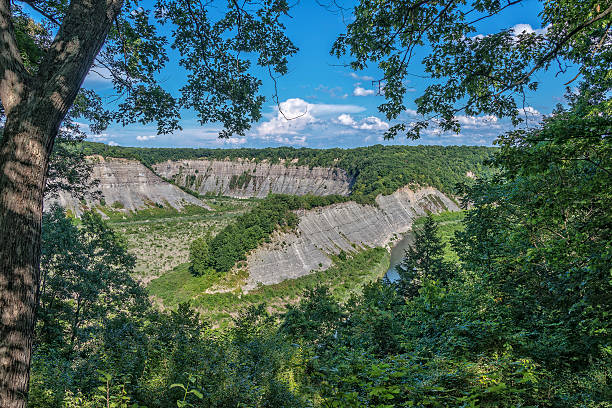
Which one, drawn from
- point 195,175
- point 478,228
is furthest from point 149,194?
point 478,228

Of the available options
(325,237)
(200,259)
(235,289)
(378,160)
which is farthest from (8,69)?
(378,160)

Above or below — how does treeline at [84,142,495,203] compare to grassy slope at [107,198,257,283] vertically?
above

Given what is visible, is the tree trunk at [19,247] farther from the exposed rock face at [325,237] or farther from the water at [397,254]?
the water at [397,254]

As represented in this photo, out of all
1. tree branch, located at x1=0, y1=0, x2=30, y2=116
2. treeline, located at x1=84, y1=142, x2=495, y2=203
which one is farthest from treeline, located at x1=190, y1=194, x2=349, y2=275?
tree branch, located at x1=0, y1=0, x2=30, y2=116

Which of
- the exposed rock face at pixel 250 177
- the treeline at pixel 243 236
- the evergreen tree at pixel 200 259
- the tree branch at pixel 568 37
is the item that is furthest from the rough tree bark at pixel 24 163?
the exposed rock face at pixel 250 177

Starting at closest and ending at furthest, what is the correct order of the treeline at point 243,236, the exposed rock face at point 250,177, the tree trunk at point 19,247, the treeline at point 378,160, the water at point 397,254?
the tree trunk at point 19,247, the treeline at point 243,236, the water at point 397,254, the treeline at point 378,160, the exposed rock face at point 250,177

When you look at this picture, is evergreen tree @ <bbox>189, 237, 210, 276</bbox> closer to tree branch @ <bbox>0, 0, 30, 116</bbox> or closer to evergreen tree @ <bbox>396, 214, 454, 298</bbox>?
evergreen tree @ <bbox>396, 214, 454, 298</bbox>
